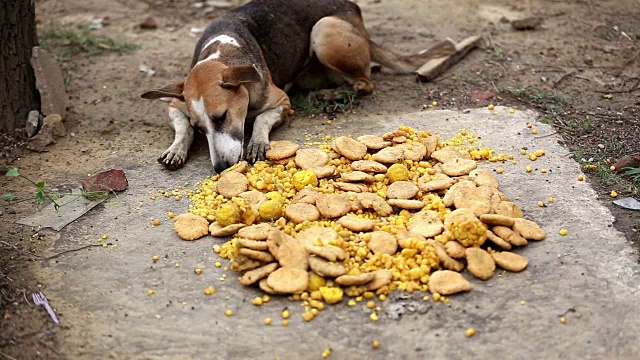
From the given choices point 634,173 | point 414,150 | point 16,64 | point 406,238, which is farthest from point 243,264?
point 16,64

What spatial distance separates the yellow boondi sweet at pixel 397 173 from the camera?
4391mm

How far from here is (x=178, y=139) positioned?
16.5 ft

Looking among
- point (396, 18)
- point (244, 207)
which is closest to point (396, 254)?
point (244, 207)

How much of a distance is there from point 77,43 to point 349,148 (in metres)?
3.71

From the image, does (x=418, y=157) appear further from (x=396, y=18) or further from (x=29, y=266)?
(x=396, y=18)

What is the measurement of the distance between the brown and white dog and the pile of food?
1.05 feet

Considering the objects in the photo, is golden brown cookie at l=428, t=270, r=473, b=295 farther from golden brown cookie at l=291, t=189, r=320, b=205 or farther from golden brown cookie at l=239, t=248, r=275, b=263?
golden brown cookie at l=291, t=189, r=320, b=205

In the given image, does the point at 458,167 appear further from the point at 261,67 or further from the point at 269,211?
the point at 261,67

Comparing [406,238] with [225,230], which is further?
[225,230]

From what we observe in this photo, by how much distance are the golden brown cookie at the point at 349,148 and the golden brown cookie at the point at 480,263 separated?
1.25 meters

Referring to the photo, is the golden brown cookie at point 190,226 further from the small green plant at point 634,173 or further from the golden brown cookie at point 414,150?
the small green plant at point 634,173

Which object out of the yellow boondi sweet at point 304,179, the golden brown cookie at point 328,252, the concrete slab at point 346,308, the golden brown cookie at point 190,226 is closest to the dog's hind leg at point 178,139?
the concrete slab at point 346,308

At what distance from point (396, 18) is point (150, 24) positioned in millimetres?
2627

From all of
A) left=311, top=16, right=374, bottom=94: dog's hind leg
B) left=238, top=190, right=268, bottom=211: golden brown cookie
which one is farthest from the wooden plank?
left=238, top=190, right=268, bottom=211: golden brown cookie
